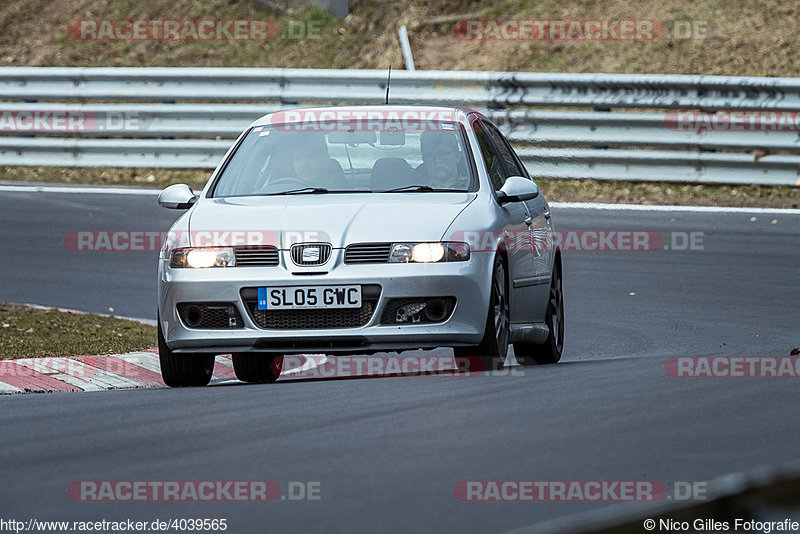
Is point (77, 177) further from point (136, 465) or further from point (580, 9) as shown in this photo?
point (136, 465)

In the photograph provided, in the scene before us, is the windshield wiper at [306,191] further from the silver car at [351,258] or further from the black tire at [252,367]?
the black tire at [252,367]

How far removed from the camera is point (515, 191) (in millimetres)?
8188

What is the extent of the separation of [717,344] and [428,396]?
11.7 feet

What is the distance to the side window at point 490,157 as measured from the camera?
8.65 metres

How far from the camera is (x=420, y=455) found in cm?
510

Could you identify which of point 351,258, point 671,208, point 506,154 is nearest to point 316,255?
point 351,258

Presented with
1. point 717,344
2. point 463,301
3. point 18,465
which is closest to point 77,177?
point 717,344

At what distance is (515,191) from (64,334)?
140 inches

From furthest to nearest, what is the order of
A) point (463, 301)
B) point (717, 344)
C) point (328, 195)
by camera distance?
point (717, 344)
point (328, 195)
point (463, 301)

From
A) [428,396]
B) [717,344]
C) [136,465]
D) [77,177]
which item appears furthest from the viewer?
[77,177]

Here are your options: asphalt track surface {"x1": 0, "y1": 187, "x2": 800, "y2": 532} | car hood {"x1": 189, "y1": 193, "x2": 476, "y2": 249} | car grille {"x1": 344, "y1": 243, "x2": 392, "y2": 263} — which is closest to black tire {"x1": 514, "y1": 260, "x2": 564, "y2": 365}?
asphalt track surface {"x1": 0, "y1": 187, "x2": 800, "y2": 532}

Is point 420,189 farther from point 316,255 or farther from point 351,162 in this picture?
point 316,255

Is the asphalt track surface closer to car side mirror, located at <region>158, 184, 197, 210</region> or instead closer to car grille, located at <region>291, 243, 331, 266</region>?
car grille, located at <region>291, 243, 331, 266</region>

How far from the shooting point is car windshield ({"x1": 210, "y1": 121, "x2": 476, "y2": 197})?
837 cm
